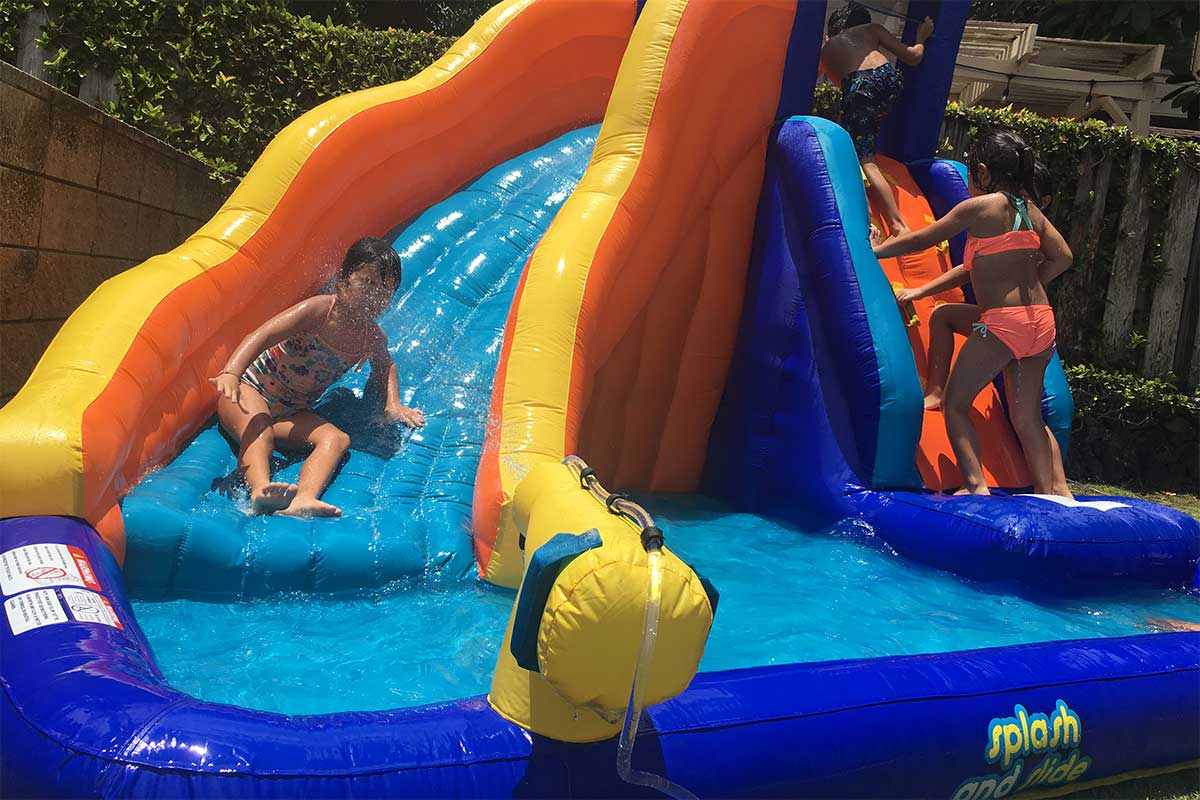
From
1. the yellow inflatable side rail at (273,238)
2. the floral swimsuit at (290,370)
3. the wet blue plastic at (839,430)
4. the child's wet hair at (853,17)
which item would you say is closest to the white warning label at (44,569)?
the yellow inflatable side rail at (273,238)

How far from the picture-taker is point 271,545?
8.98 ft

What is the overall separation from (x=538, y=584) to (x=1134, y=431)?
5654 millimetres

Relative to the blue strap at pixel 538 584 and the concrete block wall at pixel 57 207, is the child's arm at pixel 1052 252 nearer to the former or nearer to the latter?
the blue strap at pixel 538 584

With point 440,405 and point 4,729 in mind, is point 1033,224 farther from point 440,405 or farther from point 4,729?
point 4,729

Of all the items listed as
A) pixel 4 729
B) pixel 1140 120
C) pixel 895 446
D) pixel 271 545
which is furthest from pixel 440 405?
pixel 1140 120

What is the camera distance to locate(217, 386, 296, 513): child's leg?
2.96 m

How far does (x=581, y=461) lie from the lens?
7.45ft

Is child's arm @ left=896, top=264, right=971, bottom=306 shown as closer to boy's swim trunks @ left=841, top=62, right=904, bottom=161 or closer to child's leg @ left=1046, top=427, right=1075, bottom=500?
child's leg @ left=1046, top=427, right=1075, bottom=500

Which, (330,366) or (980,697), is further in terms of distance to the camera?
(330,366)

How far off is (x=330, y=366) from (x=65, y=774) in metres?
1.89

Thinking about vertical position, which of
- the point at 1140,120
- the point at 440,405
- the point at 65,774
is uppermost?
the point at 1140,120

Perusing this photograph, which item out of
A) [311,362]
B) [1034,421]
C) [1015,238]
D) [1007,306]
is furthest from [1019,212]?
[311,362]

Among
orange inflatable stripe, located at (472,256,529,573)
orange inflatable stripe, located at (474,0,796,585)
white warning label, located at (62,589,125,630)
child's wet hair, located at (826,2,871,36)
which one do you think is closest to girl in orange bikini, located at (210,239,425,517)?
orange inflatable stripe, located at (472,256,529,573)

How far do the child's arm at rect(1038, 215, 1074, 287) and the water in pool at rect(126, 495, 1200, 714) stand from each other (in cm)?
122
